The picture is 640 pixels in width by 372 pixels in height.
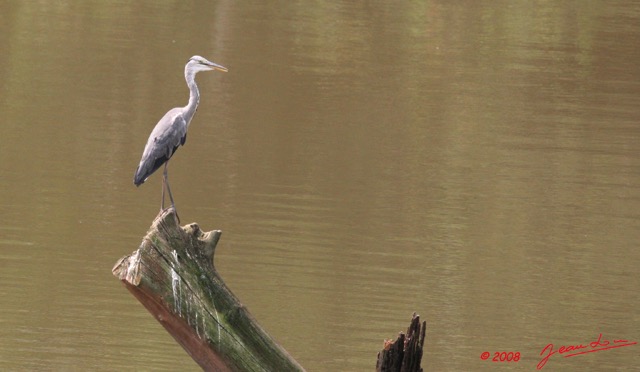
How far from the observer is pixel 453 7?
31.5 m

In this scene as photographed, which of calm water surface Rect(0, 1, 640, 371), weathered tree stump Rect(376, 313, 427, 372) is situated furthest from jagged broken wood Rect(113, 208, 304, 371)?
calm water surface Rect(0, 1, 640, 371)

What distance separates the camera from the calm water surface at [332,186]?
460 inches

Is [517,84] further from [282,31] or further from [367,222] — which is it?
[367,222]

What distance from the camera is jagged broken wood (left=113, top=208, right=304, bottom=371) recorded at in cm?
645

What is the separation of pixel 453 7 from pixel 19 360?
22372 millimetres

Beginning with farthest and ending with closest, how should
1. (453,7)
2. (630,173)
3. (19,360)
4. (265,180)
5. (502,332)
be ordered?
1. (453,7)
2. (630,173)
3. (265,180)
4. (502,332)
5. (19,360)

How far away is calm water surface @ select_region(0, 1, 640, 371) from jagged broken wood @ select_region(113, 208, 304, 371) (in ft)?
13.1

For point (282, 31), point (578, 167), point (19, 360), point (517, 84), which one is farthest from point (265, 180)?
point (282, 31)

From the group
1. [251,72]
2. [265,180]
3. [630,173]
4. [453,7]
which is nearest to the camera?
[265,180]

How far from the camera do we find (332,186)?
1586 centimetres
